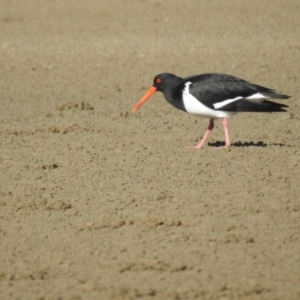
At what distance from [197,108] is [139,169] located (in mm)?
1010

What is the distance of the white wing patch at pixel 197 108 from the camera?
31.2ft

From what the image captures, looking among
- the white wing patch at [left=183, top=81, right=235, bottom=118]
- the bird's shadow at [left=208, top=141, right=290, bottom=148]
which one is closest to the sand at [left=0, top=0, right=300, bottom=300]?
the bird's shadow at [left=208, top=141, right=290, bottom=148]

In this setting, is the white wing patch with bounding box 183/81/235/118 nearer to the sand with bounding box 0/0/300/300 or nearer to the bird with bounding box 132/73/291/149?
the bird with bounding box 132/73/291/149

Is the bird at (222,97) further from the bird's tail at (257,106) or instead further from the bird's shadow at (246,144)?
the bird's shadow at (246,144)

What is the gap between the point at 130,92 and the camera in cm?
1314

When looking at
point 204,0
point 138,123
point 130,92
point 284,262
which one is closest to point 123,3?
point 204,0

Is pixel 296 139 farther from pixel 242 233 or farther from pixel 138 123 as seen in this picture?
pixel 242 233

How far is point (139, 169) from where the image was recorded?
8984 millimetres

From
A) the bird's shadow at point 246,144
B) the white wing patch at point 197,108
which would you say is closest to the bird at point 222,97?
the white wing patch at point 197,108

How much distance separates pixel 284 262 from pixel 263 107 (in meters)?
3.13

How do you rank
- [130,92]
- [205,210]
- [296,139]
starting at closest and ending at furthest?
[205,210]
[296,139]
[130,92]

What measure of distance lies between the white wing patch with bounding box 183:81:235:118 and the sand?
38 centimetres

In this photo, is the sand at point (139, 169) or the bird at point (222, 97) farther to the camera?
the bird at point (222, 97)

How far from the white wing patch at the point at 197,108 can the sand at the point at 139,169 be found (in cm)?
38
